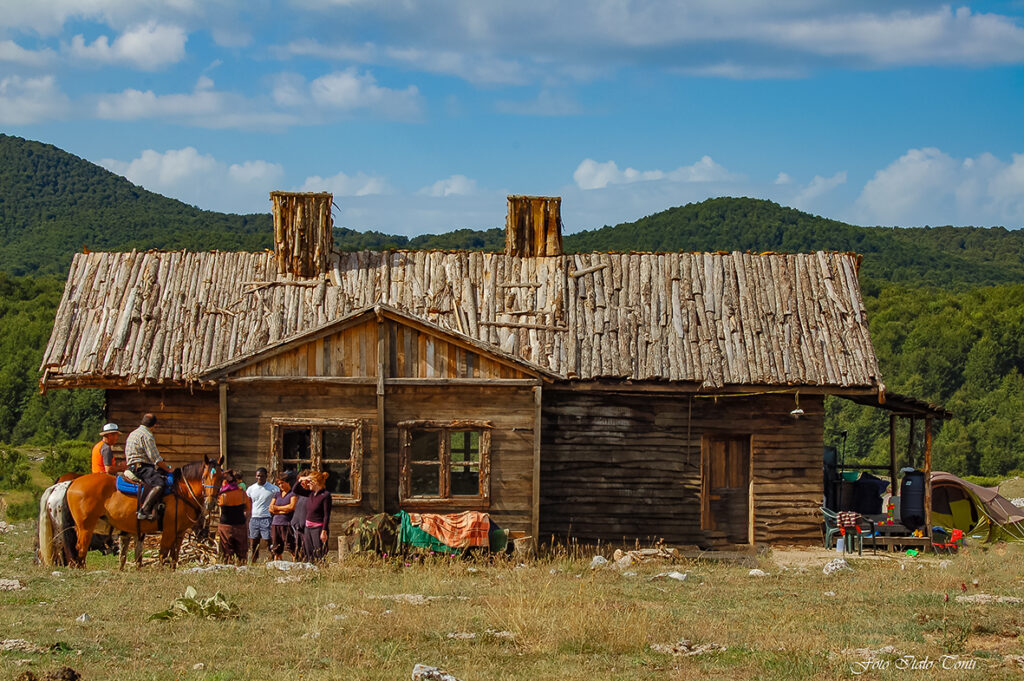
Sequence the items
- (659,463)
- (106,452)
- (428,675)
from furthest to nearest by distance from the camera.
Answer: (659,463) → (106,452) → (428,675)

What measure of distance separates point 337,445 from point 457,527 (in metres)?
3.84

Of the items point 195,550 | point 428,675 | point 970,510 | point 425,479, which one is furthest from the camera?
point 970,510

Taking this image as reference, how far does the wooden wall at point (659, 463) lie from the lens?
20.9 m

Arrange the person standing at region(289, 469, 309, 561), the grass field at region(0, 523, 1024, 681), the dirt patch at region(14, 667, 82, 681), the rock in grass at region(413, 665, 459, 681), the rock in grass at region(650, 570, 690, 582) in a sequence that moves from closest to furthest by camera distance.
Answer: the dirt patch at region(14, 667, 82, 681), the rock in grass at region(413, 665, 459, 681), the grass field at region(0, 523, 1024, 681), the rock in grass at region(650, 570, 690, 582), the person standing at region(289, 469, 309, 561)

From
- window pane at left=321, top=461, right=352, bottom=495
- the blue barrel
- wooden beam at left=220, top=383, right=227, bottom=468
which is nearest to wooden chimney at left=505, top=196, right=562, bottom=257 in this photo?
window pane at left=321, top=461, right=352, bottom=495

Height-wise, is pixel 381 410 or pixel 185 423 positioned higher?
pixel 381 410

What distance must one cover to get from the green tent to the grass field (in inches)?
317

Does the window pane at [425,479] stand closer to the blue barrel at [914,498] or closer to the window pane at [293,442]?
the window pane at [293,442]

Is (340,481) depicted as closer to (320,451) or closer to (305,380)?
(320,451)

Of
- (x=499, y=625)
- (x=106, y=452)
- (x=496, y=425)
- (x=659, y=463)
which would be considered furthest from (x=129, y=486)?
(x=659, y=463)

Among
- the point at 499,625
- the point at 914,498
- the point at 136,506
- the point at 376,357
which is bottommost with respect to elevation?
the point at 499,625

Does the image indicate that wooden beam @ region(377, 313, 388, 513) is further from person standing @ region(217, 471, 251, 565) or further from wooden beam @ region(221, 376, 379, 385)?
person standing @ region(217, 471, 251, 565)

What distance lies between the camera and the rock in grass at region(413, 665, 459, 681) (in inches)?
381

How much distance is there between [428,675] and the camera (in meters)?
9.75
